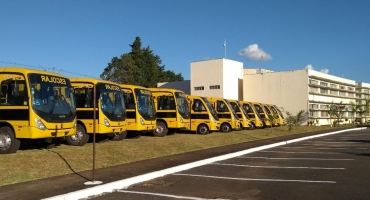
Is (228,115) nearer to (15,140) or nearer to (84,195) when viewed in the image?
(15,140)

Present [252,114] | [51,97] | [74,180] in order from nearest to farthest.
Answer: [74,180]
[51,97]
[252,114]

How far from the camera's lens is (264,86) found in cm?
5197

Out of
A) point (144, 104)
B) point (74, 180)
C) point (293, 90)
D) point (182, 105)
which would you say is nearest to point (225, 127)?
point (182, 105)

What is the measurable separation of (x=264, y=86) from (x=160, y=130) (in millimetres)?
32965

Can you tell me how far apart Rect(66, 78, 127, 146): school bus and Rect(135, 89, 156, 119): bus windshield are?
81.7 inches

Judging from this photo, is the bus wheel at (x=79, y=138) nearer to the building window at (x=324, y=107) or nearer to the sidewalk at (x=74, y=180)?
the sidewalk at (x=74, y=180)

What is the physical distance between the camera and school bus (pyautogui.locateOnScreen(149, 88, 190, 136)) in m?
21.5

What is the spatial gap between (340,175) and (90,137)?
32.4 feet

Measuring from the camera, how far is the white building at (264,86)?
162 feet

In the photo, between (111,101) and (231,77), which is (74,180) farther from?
(231,77)

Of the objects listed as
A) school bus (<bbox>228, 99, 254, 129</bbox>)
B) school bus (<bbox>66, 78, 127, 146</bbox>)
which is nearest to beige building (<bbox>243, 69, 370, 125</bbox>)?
school bus (<bbox>228, 99, 254, 129</bbox>)

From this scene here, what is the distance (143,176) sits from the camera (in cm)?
1018

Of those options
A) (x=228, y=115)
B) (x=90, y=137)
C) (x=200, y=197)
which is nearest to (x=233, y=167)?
(x=200, y=197)

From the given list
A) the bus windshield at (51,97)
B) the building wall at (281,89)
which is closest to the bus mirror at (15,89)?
the bus windshield at (51,97)
